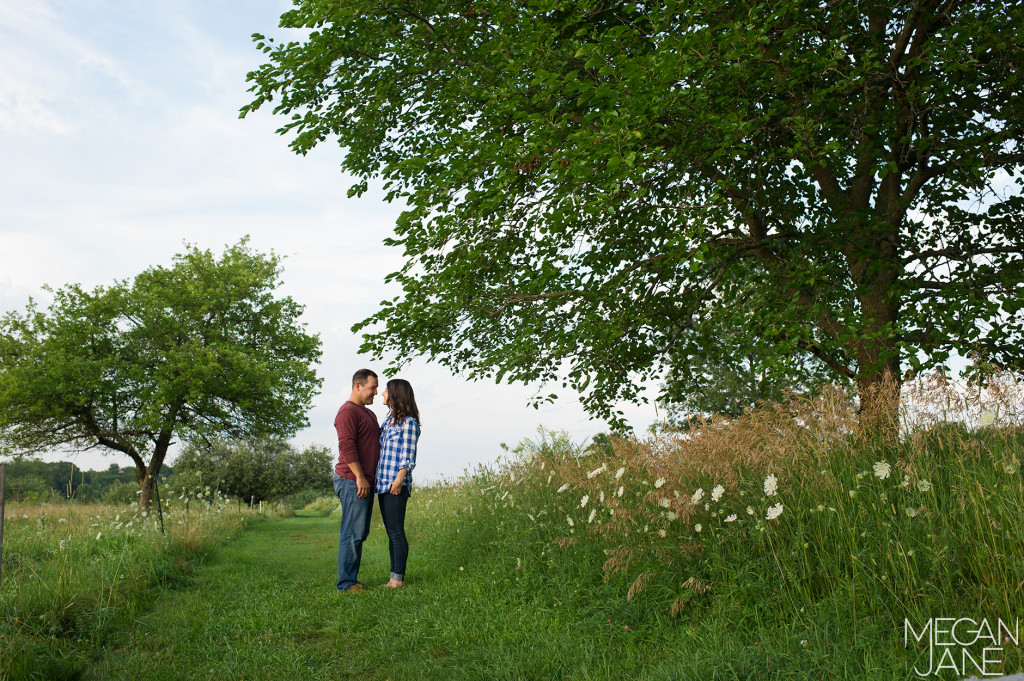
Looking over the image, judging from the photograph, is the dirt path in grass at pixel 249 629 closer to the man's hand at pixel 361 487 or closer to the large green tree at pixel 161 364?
the man's hand at pixel 361 487

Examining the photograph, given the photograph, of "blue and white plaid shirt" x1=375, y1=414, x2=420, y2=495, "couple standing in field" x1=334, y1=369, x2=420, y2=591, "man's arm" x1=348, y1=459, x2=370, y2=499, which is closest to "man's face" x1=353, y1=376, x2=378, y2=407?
"couple standing in field" x1=334, y1=369, x2=420, y2=591

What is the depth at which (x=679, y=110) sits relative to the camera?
26.5 feet

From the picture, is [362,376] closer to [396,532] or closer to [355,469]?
[355,469]

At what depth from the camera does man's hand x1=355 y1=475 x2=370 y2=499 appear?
24.9 ft

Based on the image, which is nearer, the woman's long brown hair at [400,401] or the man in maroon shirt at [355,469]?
the man in maroon shirt at [355,469]

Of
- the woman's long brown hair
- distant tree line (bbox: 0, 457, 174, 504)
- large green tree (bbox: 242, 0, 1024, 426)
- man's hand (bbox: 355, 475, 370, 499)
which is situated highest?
large green tree (bbox: 242, 0, 1024, 426)

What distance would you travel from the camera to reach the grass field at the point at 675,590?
367 centimetres

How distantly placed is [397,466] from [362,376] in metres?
1.16

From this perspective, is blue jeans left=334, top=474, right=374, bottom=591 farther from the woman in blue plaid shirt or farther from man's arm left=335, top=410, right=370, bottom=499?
the woman in blue plaid shirt

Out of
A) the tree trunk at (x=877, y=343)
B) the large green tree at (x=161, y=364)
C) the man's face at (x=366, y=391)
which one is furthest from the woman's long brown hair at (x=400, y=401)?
the large green tree at (x=161, y=364)

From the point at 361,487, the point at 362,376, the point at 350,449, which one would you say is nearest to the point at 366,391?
the point at 362,376

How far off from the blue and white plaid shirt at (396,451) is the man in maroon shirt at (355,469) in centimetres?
21

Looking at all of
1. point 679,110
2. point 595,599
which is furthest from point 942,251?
point 595,599

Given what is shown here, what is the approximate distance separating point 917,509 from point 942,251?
26.4 ft
